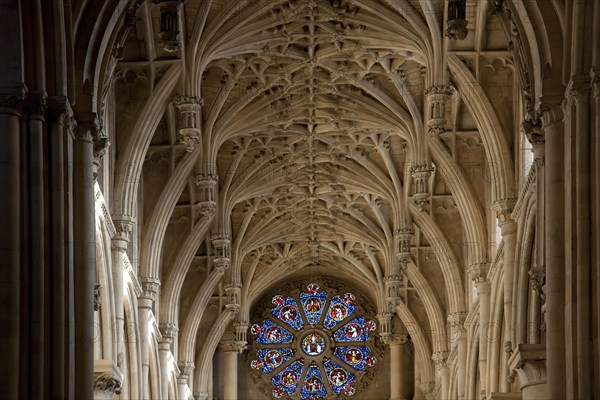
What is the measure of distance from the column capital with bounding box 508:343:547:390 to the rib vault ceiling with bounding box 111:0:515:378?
335 inches

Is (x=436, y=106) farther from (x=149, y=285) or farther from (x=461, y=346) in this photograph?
→ (x=461, y=346)

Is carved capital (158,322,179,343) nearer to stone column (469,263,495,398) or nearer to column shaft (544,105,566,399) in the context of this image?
stone column (469,263,495,398)

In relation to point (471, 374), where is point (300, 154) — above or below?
above

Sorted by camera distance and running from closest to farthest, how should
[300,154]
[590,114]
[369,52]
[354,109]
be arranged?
[590,114] → [369,52] → [354,109] → [300,154]

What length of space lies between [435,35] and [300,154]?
Result: 1210 centimetres

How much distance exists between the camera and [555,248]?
22.2 metres

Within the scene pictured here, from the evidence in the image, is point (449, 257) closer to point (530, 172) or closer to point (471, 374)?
point (471, 374)

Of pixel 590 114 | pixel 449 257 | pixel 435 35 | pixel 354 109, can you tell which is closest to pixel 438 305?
pixel 449 257

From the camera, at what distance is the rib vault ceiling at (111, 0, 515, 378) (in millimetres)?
32969

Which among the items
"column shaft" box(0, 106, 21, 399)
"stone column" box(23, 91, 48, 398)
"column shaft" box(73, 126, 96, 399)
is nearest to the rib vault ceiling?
"column shaft" box(73, 126, 96, 399)

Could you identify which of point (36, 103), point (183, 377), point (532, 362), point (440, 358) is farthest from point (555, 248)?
point (183, 377)

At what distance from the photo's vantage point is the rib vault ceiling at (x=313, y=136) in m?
33.0

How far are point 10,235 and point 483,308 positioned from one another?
17988 mm

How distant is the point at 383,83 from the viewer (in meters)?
38.7
